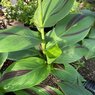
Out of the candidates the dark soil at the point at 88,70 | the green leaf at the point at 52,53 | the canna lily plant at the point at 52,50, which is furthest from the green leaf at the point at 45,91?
the dark soil at the point at 88,70

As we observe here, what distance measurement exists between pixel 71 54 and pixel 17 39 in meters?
0.29

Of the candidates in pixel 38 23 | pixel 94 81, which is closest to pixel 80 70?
pixel 94 81

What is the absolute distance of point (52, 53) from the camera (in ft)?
4.41

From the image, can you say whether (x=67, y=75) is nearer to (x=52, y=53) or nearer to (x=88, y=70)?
(x=52, y=53)

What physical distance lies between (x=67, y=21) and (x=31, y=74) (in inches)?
13.1

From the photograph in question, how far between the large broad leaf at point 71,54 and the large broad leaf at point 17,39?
0.47ft

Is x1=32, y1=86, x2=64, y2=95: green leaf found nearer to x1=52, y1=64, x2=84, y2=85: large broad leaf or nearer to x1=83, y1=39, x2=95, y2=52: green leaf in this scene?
x1=52, y1=64, x2=84, y2=85: large broad leaf

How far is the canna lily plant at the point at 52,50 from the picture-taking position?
1.32m

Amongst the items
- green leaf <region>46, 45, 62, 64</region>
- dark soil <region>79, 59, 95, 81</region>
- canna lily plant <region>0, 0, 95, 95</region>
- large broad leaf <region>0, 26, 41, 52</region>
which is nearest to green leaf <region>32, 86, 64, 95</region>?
canna lily plant <region>0, 0, 95, 95</region>

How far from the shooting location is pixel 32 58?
1393 mm

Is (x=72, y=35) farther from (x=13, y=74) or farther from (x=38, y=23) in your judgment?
(x=13, y=74)

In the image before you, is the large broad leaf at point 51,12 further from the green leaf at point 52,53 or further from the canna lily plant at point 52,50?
the green leaf at point 52,53

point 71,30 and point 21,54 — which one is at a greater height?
point 71,30

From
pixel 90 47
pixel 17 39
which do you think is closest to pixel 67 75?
pixel 90 47
